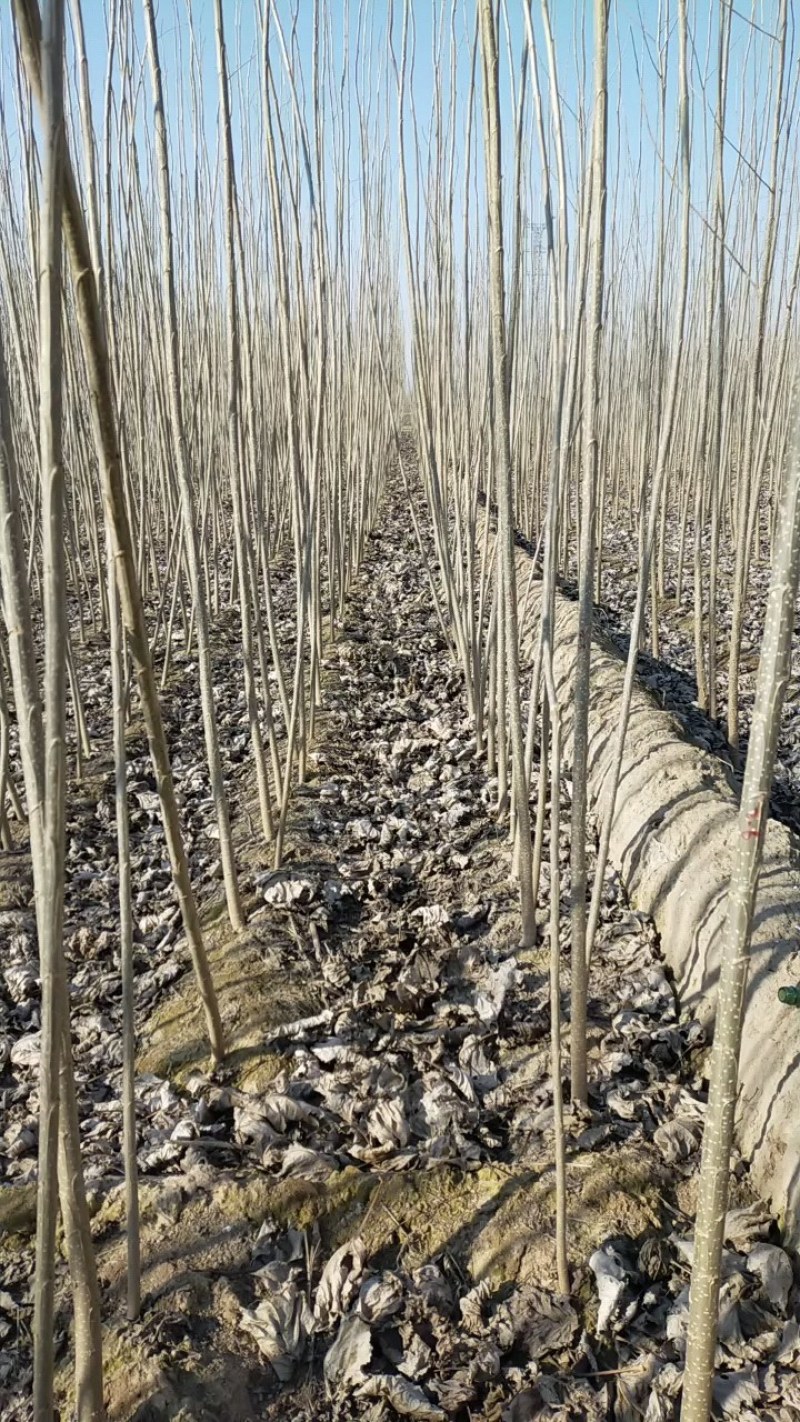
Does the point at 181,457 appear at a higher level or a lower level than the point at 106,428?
lower

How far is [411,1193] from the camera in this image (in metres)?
1.46

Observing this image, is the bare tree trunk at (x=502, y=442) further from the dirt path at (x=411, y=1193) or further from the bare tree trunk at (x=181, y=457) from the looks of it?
the bare tree trunk at (x=181, y=457)

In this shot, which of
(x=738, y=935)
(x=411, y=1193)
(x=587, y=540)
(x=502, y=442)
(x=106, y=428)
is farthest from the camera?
(x=502, y=442)

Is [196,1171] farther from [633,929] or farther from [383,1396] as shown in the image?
[633,929]

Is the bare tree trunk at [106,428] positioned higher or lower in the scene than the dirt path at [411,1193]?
higher

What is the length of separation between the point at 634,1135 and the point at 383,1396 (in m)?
0.56

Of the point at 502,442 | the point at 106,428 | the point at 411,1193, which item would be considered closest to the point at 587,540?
the point at 502,442

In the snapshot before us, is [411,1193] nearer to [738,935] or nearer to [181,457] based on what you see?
[738,935]

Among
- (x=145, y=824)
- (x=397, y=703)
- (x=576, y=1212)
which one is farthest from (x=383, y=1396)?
(x=397, y=703)

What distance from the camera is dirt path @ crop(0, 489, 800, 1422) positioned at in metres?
1.20

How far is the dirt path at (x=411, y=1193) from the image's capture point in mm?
1200

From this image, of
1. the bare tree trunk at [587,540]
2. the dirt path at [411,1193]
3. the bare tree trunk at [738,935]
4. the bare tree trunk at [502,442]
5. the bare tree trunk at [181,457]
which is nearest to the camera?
the bare tree trunk at [738,935]

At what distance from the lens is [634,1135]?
154cm

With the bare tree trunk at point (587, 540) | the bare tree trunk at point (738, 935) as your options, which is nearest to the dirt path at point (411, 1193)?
the bare tree trunk at point (587, 540)
